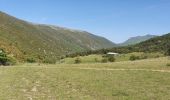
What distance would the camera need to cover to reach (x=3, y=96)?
934 inches

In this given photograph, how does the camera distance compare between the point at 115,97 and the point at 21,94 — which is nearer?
the point at 115,97

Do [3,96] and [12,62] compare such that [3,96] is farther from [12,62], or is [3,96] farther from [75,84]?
[12,62]

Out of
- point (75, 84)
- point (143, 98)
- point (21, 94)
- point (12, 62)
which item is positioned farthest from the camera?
point (12, 62)

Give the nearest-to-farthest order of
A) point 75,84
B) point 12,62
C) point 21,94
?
point 21,94 → point 75,84 → point 12,62

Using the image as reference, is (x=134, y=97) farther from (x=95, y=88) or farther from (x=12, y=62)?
(x=12, y=62)

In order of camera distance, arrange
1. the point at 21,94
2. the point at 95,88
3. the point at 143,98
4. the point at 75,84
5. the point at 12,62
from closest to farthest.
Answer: the point at 143,98 < the point at 21,94 < the point at 95,88 < the point at 75,84 < the point at 12,62

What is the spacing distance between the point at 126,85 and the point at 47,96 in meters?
8.28

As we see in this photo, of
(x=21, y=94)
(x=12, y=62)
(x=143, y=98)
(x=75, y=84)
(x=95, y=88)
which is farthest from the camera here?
(x=12, y=62)

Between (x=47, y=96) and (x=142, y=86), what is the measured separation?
28.4 feet

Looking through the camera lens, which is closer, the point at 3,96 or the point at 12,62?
the point at 3,96

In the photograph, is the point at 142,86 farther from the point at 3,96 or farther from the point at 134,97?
the point at 3,96

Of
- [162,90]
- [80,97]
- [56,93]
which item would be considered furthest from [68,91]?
[162,90]

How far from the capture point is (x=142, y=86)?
28828 millimetres

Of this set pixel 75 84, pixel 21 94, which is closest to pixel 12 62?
pixel 75 84
